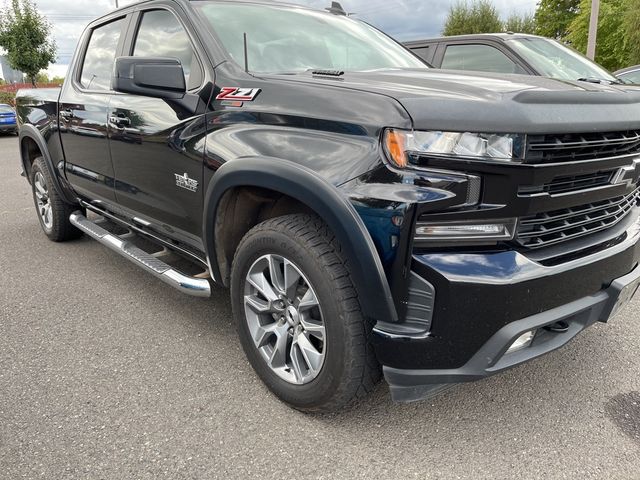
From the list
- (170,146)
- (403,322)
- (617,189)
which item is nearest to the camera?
(403,322)

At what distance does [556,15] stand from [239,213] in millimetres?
37708

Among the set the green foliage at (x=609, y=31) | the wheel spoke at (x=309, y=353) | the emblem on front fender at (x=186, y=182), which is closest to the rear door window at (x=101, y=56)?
the emblem on front fender at (x=186, y=182)

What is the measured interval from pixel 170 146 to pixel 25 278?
2156mm

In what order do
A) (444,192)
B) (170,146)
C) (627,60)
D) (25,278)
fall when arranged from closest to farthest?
(444,192) → (170,146) → (25,278) → (627,60)

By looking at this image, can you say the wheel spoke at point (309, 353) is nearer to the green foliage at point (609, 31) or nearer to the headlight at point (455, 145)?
the headlight at point (455, 145)

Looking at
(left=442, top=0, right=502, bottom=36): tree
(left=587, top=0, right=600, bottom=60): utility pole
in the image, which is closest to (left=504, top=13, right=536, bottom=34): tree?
(left=442, top=0, right=502, bottom=36): tree

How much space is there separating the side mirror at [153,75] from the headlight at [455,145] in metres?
1.28

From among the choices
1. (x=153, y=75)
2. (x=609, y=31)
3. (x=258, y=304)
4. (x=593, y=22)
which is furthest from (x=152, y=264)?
(x=609, y=31)

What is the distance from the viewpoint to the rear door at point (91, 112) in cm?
358

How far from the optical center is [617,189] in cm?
219

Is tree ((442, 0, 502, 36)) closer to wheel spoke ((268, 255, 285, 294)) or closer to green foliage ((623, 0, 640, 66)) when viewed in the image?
green foliage ((623, 0, 640, 66))

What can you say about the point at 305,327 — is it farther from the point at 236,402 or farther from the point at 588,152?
the point at 588,152

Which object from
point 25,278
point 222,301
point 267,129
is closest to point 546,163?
point 267,129

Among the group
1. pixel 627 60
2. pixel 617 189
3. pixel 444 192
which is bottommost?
pixel 627 60
